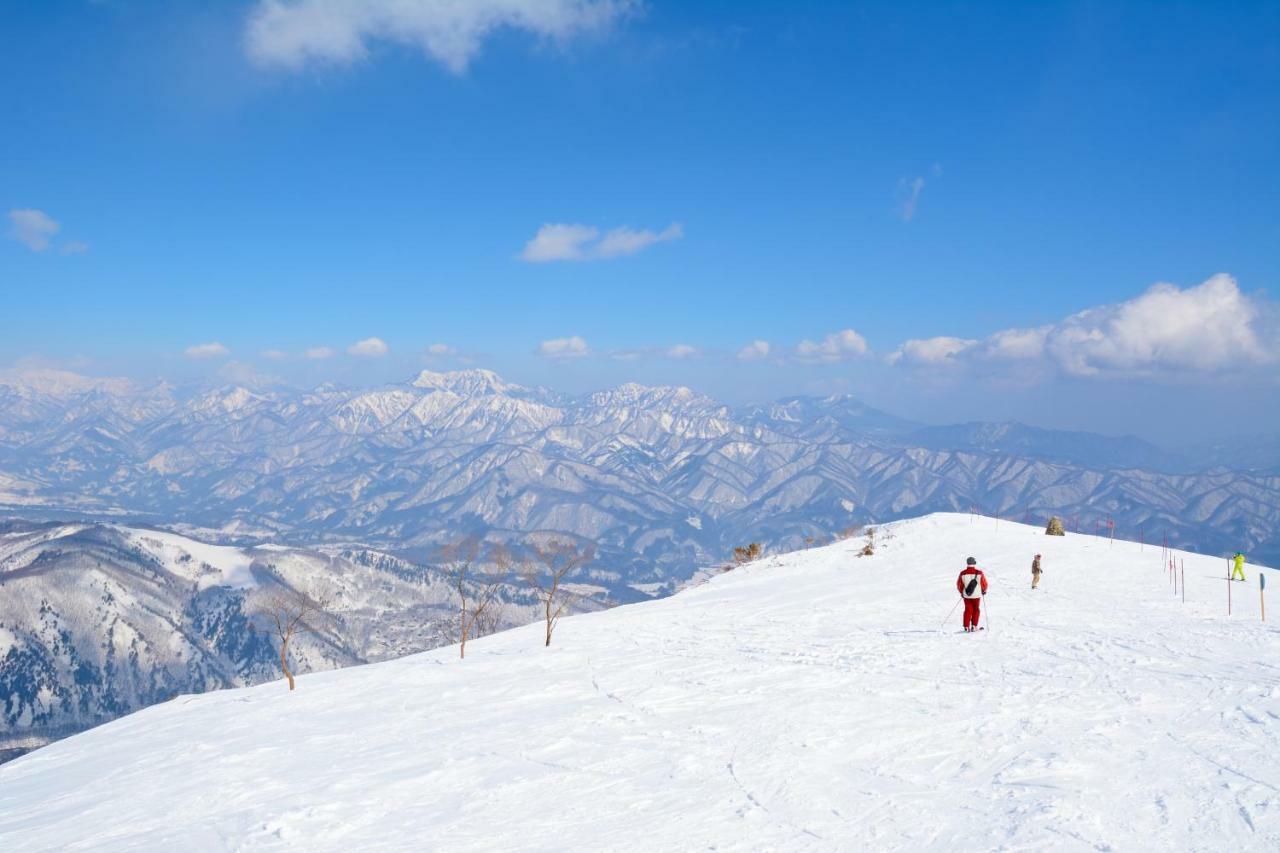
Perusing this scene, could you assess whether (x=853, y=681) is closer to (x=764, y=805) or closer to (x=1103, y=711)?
(x=1103, y=711)

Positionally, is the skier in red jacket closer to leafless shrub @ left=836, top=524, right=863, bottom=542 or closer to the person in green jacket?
the person in green jacket

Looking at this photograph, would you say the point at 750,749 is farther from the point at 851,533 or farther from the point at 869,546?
the point at 851,533

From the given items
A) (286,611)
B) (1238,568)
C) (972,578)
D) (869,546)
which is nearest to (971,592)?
(972,578)

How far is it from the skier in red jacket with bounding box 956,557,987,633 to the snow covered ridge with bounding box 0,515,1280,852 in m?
0.67

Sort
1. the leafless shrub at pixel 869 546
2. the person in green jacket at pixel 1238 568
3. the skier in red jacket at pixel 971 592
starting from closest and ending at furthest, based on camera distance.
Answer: the skier in red jacket at pixel 971 592 → the person in green jacket at pixel 1238 568 → the leafless shrub at pixel 869 546

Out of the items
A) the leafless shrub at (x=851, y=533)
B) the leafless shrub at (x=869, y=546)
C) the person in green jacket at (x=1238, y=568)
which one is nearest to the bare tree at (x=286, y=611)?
the leafless shrub at (x=869, y=546)

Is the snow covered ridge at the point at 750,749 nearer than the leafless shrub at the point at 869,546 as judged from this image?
Yes

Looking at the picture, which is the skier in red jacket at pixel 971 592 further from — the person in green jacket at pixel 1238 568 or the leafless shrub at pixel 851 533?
the leafless shrub at pixel 851 533

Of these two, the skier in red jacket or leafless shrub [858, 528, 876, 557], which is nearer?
the skier in red jacket

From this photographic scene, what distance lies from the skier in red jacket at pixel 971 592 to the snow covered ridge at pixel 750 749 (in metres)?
0.67

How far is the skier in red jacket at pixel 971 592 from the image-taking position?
71.5 ft

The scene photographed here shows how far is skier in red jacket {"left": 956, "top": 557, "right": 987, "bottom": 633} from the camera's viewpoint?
21.8 metres

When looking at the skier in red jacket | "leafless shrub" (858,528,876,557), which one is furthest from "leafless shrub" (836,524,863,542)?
the skier in red jacket

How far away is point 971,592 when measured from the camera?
21.8m
